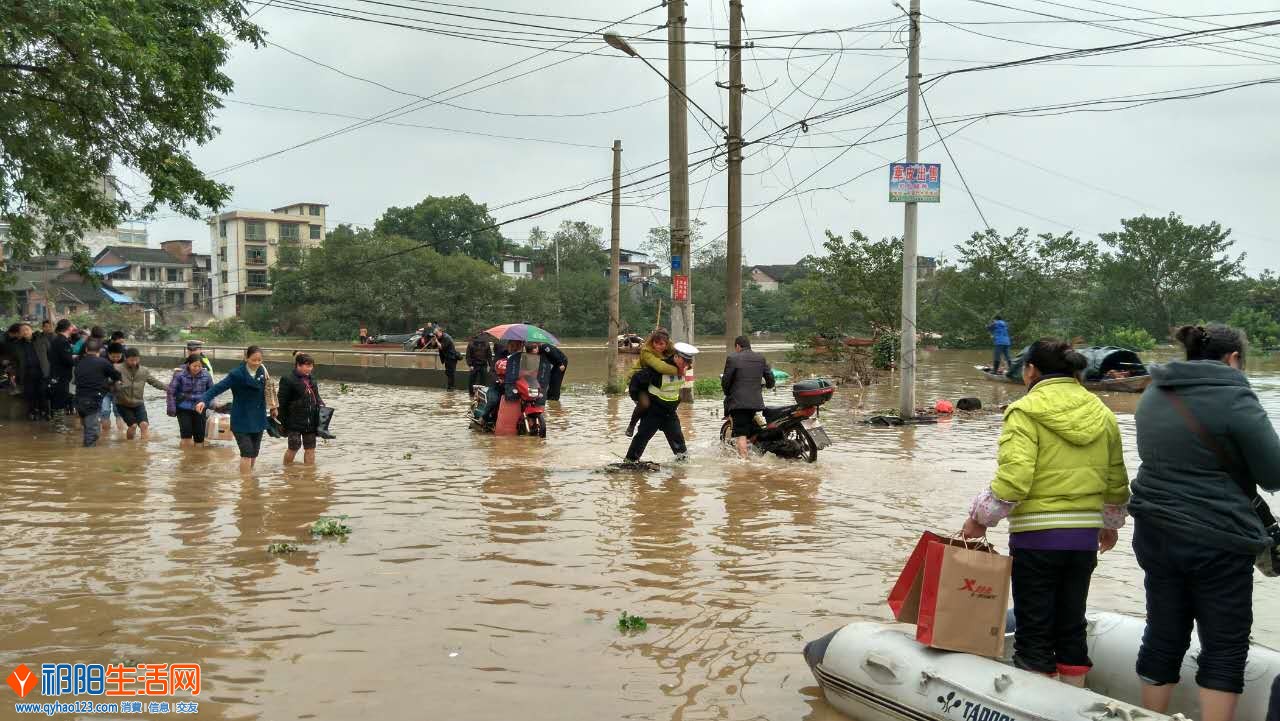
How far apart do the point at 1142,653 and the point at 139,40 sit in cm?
1385

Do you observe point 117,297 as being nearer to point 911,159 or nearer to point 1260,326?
point 911,159

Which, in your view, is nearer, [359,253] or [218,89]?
[218,89]

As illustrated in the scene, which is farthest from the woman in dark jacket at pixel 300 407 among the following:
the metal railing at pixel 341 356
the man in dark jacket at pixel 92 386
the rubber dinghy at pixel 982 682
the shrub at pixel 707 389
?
the metal railing at pixel 341 356

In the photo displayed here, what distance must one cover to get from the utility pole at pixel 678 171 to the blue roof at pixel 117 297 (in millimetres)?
68706

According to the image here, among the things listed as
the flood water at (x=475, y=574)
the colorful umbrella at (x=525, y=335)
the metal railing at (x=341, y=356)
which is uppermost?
the colorful umbrella at (x=525, y=335)

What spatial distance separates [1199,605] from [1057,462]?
2.55 ft

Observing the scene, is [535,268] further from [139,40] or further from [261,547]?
[261,547]

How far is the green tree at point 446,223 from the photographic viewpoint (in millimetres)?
93375

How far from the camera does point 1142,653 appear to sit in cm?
425

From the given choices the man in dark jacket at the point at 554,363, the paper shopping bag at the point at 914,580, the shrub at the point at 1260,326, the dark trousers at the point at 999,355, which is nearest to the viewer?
the paper shopping bag at the point at 914,580

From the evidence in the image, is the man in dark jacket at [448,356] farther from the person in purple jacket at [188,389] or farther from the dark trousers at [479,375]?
the person in purple jacket at [188,389]

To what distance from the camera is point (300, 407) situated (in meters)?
11.7

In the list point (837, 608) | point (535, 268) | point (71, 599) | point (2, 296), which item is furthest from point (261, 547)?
point (535, 268)

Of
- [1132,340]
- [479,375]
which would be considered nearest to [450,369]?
[479,375]
